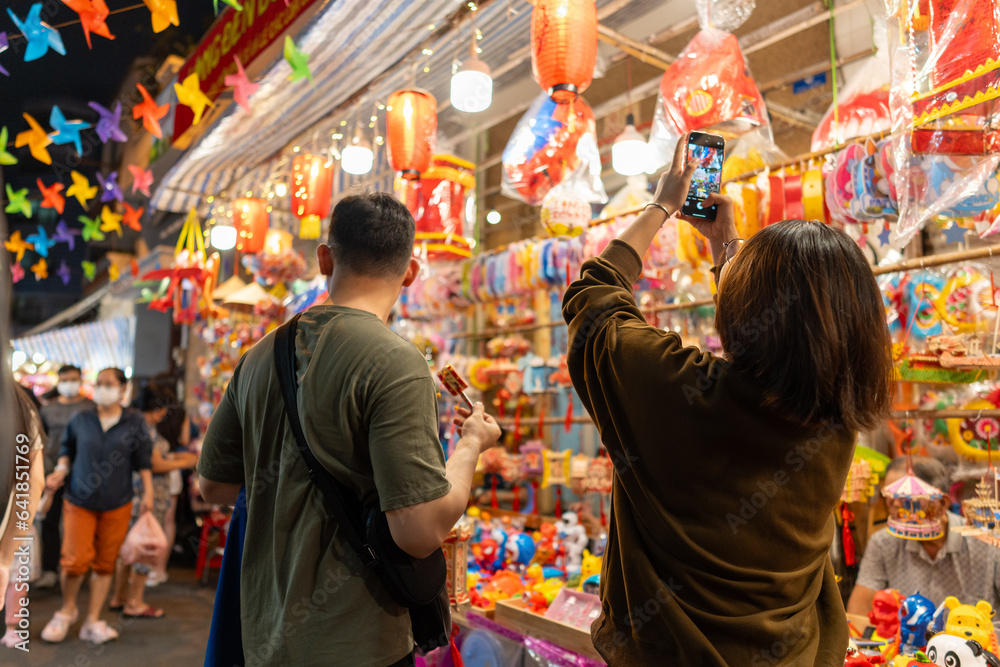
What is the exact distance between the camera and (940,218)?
2121 mm

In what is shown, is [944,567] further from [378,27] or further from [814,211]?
[378,27]

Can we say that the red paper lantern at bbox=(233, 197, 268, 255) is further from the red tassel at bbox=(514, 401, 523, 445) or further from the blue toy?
the blue toy

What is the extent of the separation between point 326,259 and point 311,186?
3047mm

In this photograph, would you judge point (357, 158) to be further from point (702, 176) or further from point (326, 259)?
point (702, 176)

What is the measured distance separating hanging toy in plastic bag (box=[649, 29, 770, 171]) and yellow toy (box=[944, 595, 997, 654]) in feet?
5.82

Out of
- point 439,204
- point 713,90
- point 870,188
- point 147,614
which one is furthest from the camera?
point 147,614

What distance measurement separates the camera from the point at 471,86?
10.0 ft

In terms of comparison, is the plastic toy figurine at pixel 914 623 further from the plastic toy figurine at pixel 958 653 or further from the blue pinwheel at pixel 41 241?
the blue pinwheel at pixel 41 241

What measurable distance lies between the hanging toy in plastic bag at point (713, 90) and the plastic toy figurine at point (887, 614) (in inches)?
70.4

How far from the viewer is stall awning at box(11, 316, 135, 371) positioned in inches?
406

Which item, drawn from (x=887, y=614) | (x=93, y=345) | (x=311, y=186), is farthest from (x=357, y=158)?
(x=93, y=345)

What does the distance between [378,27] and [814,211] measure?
280cm

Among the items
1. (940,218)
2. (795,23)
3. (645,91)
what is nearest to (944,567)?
(940,218)

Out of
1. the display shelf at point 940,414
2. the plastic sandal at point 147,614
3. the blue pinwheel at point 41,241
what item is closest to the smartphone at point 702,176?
the display shelf at point 940,414
